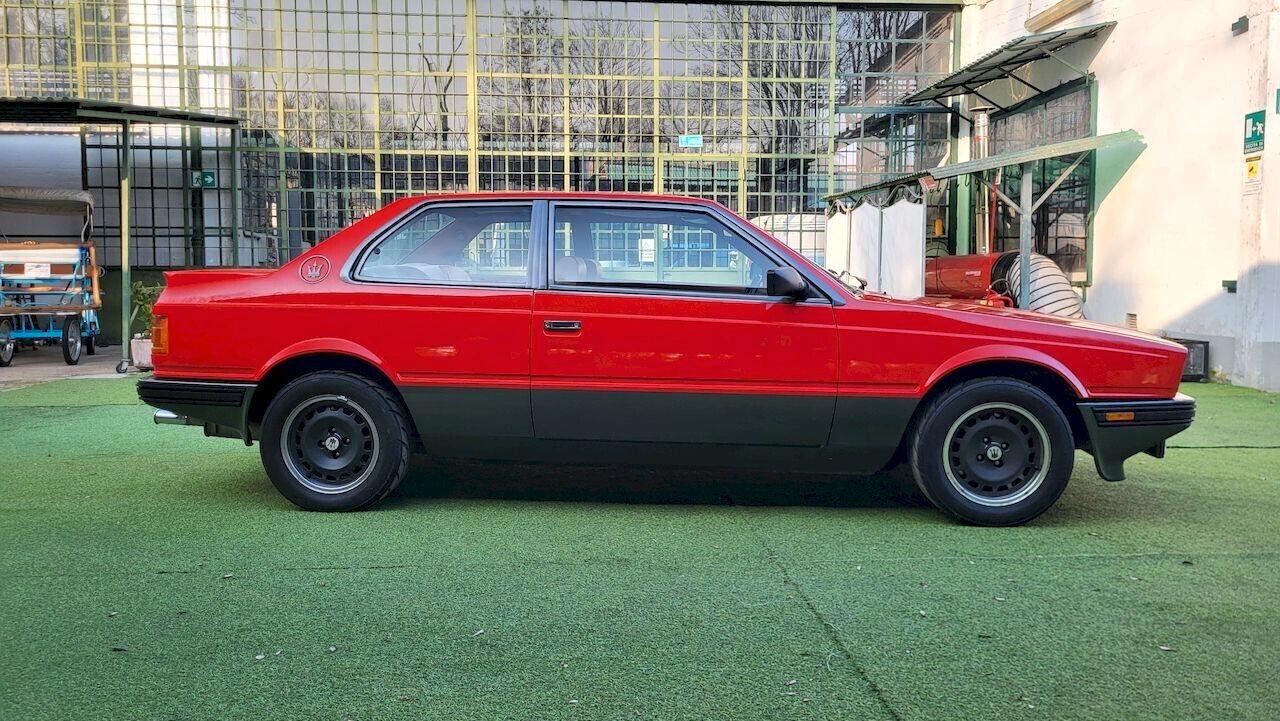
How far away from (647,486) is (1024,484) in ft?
6.71

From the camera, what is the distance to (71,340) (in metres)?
13.1

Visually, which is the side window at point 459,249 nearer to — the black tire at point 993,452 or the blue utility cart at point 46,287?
the black tire at point 993,452

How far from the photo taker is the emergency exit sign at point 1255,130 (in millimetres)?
10086

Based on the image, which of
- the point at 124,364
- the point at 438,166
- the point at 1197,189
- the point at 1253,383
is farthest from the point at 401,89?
the point at 1253,383

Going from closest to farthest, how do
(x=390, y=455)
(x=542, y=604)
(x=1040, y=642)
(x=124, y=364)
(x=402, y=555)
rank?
(x=1040, y=642) → (x=542, y=604) → (x=402, y=555) → (x=390, y=455) → (x=124, y=364)

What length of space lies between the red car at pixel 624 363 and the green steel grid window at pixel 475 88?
10.0 meters

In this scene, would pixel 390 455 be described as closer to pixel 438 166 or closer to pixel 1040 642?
pixel 1040 642

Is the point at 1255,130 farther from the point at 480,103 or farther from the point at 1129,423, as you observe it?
the point at 480,103

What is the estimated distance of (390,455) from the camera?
4988 millimetres

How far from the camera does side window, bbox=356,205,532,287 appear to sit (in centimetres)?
505

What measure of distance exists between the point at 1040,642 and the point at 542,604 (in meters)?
1.70

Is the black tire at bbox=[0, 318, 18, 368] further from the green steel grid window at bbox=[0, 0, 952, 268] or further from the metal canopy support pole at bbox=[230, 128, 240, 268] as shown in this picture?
the green steel grid window at bbox=[0, 0, 952, 268]

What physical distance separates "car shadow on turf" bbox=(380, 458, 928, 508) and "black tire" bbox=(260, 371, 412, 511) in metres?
0.28

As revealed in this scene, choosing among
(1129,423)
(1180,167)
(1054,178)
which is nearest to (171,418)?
(1129,423)
